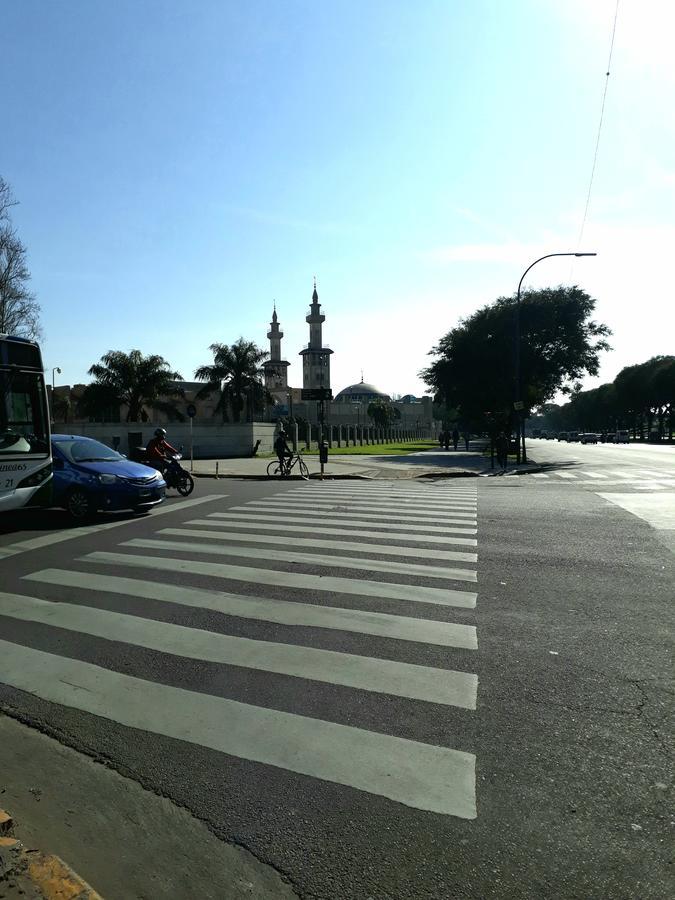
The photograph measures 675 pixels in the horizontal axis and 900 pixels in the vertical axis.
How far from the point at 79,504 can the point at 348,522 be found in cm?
495

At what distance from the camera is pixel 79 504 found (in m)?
12.3

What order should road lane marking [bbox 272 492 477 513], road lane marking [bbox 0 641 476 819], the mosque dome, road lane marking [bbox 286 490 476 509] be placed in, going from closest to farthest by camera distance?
road lane marking [bbox 0 641 476 819]
road lane marking [bbox 272 492 477 513]
road lane marking [bbox 286 490 476 509]
the mosque dome

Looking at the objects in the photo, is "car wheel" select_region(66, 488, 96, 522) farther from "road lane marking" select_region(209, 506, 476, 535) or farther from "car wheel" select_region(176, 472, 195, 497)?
"car wheel" select_region(176, 472, 195, 497)

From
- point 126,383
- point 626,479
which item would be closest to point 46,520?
point 626,479

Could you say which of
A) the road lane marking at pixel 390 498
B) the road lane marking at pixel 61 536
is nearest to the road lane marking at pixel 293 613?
the road lane marking at pixel 61 536

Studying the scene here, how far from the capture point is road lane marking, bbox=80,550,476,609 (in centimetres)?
654

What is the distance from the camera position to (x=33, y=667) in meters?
4.85

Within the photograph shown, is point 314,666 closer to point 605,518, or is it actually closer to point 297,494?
point 605,518

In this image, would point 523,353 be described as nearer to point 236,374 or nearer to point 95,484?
point 236,374

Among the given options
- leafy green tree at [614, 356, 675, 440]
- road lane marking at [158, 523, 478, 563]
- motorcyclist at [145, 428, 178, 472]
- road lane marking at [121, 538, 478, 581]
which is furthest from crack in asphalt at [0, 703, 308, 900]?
leafy green tree at [614, 356, 675, 440]

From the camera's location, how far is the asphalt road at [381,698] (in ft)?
9.07

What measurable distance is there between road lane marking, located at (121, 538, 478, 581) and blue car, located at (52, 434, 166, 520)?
2.77 metres

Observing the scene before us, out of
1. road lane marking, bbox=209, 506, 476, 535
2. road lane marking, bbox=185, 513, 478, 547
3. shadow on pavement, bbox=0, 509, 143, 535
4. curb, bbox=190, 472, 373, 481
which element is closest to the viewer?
road lane marking, bbox=185, 513, 478, 547

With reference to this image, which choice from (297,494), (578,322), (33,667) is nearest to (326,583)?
(33,667)
